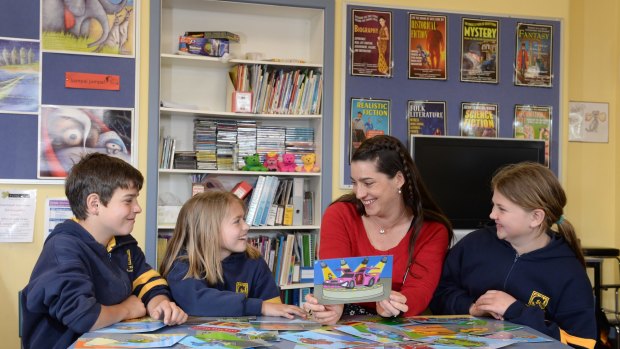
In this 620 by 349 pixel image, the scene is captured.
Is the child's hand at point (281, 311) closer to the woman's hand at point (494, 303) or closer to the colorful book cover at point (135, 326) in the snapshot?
the colorful book cover at point (135, 326)

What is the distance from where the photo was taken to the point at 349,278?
1.89 m

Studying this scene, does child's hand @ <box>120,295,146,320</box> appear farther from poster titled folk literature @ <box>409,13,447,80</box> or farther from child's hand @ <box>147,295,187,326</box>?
poster titled folk literature @ <box>409,13,447,80</box>

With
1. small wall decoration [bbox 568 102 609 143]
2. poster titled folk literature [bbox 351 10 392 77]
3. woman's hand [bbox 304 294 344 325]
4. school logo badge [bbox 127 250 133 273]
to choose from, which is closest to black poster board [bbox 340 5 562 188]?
poster titled folk literature [bbox 351 10 392 77]

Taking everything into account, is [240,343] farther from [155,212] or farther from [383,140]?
[155,212]

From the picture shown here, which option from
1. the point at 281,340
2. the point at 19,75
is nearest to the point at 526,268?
the point at 281,340

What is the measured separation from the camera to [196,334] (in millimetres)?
1733

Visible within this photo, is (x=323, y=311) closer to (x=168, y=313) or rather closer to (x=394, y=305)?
(x=394, y=305)

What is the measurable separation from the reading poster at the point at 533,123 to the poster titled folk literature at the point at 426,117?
53cm

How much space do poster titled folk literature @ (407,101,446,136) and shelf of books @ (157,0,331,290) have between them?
1.96 feet

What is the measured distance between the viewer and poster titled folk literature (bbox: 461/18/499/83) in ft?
14.7

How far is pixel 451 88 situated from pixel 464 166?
520 mm

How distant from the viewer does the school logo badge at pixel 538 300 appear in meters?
2.10

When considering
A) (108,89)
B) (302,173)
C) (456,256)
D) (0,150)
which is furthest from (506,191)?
(0,150)

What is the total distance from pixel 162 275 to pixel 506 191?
1.18 m
